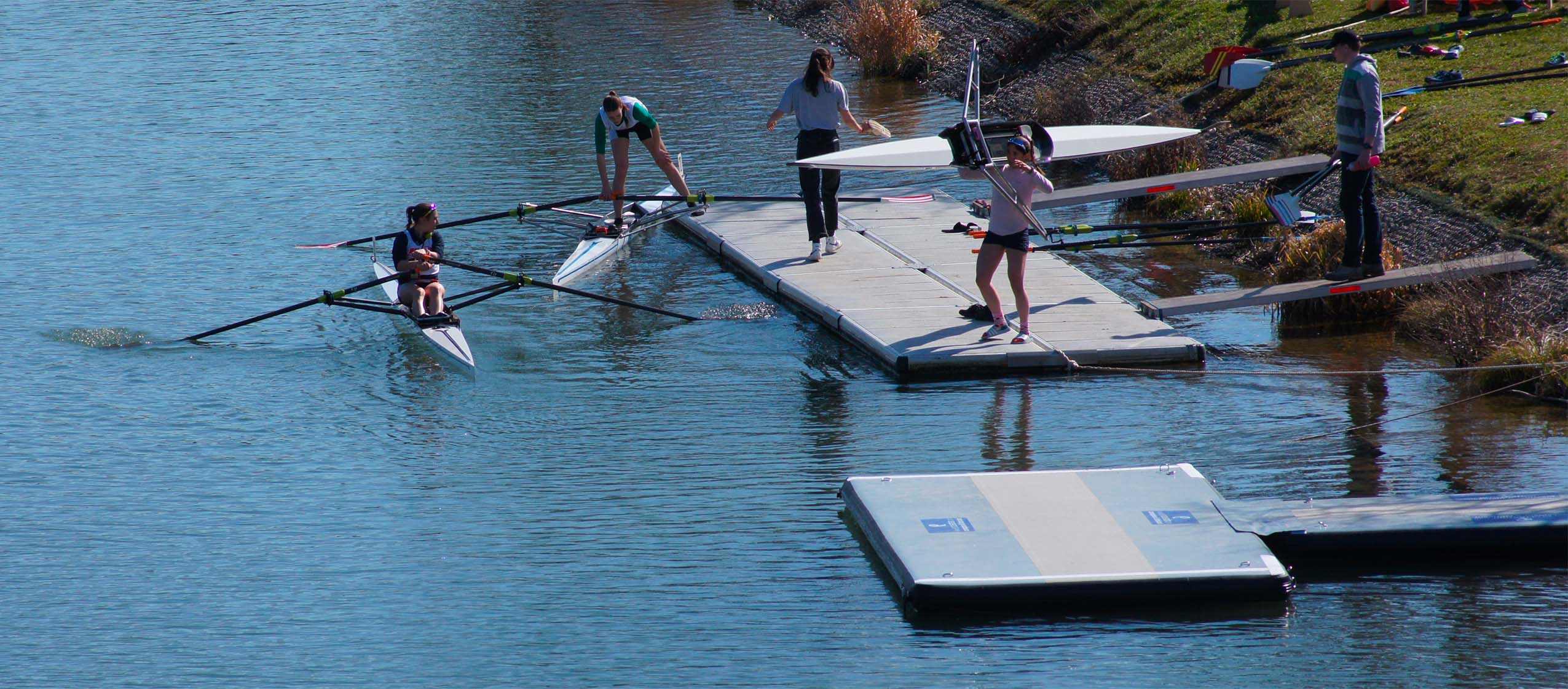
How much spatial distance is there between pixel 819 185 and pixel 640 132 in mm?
2555

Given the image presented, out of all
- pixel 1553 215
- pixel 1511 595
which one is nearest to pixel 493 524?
pixel 1511 595

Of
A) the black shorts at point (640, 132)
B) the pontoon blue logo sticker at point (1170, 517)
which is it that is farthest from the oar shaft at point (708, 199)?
the pontoon blue logo sticker at point (1170, 517)

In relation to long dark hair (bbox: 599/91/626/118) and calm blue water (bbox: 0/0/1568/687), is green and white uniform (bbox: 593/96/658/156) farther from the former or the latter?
calm blue water (bbox: 0/0/1568/687)

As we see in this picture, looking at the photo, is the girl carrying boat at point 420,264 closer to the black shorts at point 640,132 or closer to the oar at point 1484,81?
the black shorts at point 640,132

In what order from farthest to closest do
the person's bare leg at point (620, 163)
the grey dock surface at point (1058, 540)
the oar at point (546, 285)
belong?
the person's bare leg at point (620, 163) → the oar at point (546, 285) → the grey dock surface at point (1058, 540)

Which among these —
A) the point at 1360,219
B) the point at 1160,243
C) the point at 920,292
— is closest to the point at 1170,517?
the point at 1360,219

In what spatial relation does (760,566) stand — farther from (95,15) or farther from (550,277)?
(95,15)

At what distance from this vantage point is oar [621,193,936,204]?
15.9m

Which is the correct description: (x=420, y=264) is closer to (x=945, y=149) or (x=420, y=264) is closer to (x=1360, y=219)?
(x=945, y=149)

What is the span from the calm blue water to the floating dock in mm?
187

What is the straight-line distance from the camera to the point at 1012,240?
11797mm

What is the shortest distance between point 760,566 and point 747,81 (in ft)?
60.0

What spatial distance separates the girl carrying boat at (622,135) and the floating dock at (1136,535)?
7693 millimetres

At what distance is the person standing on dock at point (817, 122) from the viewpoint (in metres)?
14.0
